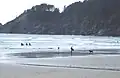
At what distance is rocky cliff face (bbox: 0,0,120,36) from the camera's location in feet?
386

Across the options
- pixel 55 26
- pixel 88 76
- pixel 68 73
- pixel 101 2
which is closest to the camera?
pixel 88 76

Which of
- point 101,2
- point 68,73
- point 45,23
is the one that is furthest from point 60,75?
point 45,23

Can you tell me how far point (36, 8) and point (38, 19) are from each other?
5026 mm

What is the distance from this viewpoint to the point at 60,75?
10297 millimetres

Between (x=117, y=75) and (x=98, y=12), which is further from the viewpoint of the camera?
(x=98, y=12)

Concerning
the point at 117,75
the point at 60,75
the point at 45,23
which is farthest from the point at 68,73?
the point at 45,23

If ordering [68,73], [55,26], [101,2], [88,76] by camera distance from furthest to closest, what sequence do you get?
[55,26], [101,2], [68,73], [88,76]

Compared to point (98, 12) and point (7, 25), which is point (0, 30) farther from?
point (98, 12)

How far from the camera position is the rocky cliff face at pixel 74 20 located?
11769cm

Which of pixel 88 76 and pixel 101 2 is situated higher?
pixel 101 2

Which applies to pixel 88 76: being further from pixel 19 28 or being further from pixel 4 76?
pixel 19 28

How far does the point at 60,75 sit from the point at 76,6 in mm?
123807

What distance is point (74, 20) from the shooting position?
130250 mm

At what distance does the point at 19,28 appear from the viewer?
464 ft
